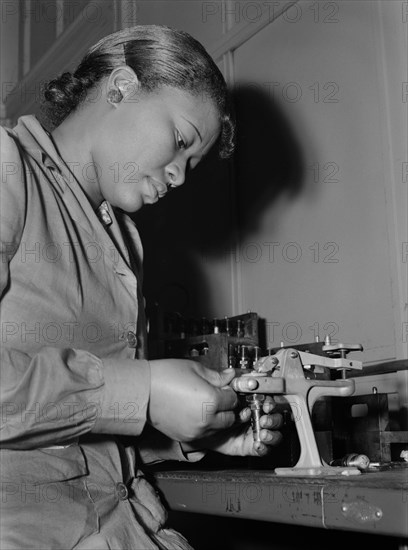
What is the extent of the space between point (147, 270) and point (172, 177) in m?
1.61

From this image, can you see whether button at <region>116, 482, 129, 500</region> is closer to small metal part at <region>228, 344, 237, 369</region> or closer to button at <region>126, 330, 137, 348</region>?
button at <region>126, 330, 137, 348</region>

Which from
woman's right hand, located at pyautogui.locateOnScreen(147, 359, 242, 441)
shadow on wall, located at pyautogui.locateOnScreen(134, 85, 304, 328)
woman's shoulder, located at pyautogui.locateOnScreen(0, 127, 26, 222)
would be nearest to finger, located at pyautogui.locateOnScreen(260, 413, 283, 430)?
woman's right hand, located at pyautogui.locateOnScreen(147, 359, 242, 441)

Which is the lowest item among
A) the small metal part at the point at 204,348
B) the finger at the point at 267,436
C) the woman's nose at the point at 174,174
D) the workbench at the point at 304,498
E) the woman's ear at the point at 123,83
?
the workbench at the point at 304,498

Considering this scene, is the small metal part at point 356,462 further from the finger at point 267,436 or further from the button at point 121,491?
the button at point 121,491

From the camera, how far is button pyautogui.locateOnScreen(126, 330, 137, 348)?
1297 millimetres

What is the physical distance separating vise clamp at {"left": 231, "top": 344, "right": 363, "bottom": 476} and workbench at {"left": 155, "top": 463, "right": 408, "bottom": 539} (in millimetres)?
79

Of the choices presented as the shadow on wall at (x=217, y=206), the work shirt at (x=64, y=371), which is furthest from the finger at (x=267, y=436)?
the shadow on wall at (x=217, y=206)

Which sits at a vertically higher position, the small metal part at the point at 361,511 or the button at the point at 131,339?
the button at the point at 131,339

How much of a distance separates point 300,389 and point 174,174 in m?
0.52

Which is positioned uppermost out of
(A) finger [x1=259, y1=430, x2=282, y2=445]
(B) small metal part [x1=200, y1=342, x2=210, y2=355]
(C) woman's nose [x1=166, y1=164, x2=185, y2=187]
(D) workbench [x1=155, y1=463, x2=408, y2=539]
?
(C) woman's nose [x1=166, y1=164, x2=185, y2=187]

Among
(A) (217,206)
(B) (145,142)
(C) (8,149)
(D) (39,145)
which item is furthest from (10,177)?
(A) (217,206)

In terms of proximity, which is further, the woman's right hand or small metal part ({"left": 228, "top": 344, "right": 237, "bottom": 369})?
small metal part ({"left": 228, "top": 344, "right": 237, "bottom": 369})

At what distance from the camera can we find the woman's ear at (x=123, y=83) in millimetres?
1409

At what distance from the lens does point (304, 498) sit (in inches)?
45.4
